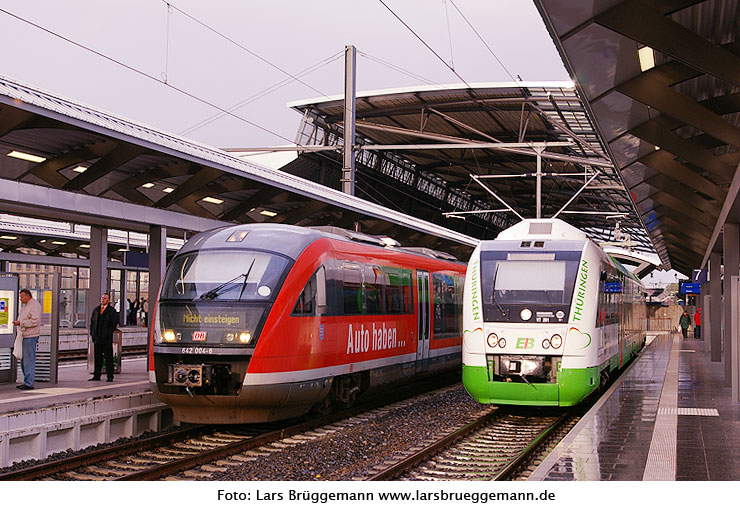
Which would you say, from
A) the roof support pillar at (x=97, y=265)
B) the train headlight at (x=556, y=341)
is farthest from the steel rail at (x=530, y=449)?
the roof support pillar at (x=97, y=265)

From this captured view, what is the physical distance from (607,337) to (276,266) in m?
6.55

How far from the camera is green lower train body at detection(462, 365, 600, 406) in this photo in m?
12.3

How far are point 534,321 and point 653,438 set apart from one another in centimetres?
291

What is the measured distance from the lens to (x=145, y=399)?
12.4 m

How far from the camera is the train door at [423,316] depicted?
1667 centimetres

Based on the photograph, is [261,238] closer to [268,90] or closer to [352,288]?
[352,288]

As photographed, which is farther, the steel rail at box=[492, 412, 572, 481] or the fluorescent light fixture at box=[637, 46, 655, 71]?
the steel rail at box=[492, 412, 572, 481]

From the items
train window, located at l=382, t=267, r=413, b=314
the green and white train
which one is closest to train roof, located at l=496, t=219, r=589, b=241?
the green and white train

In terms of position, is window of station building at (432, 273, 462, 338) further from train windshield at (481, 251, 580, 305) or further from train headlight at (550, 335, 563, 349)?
train headlight at (550, 335, 563, 349)

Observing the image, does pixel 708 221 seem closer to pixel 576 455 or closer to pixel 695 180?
pixel 695 180

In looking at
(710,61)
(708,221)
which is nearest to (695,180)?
(708,221)

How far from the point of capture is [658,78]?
9094 mm

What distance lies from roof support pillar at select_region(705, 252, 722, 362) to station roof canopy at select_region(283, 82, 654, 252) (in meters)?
3.03

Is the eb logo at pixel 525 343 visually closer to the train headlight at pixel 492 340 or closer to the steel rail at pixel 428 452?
the train headlight at pixel 492 340
